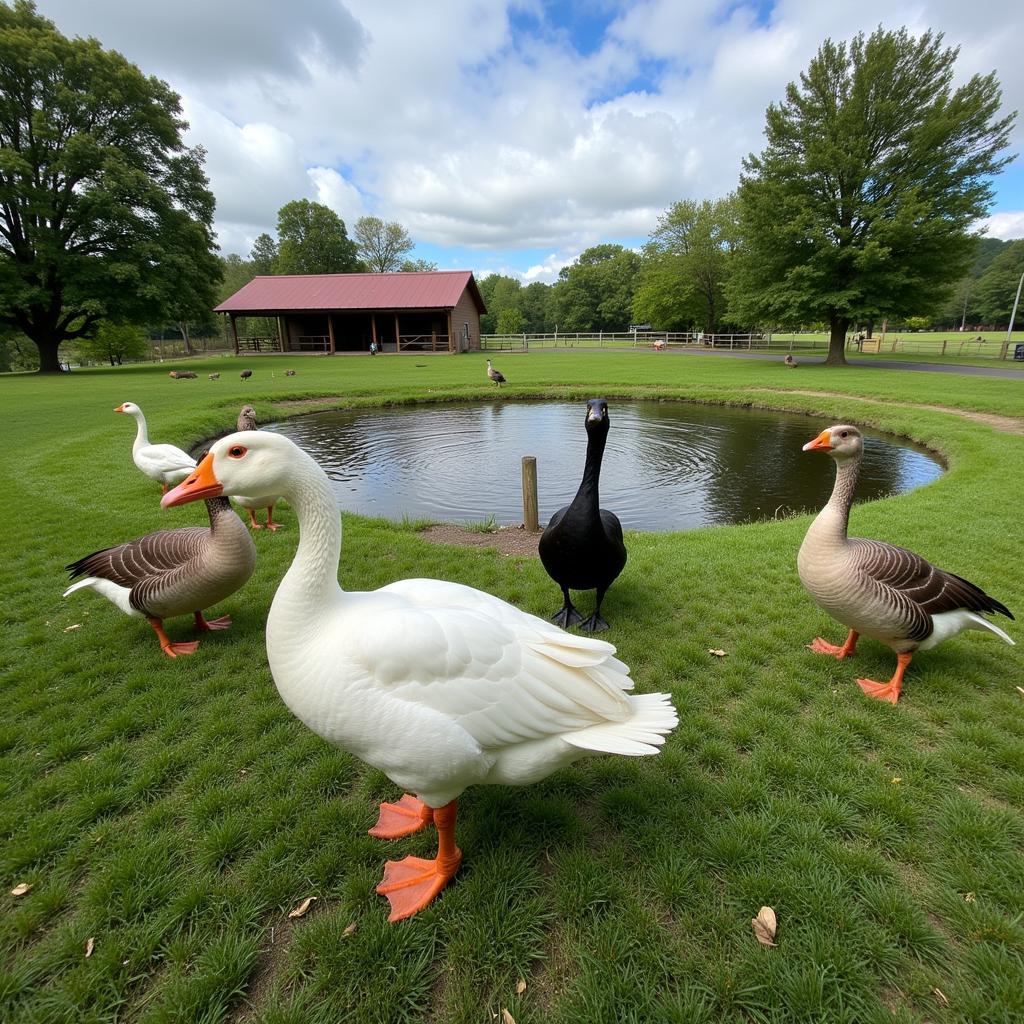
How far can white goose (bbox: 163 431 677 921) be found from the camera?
7.06 feet

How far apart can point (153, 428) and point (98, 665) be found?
11.6 metres

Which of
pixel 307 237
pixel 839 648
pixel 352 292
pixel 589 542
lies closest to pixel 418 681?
pixel 589 542

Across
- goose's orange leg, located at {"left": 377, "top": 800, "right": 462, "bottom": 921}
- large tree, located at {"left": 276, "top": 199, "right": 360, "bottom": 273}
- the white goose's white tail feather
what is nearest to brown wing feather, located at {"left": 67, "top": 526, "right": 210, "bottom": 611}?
goose's orange leg, located at {"left": 377, "top": 800, "right": 462, "bottom": 921}

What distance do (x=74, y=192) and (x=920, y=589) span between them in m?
45.7

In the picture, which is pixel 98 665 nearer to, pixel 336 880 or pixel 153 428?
pixel 336 880

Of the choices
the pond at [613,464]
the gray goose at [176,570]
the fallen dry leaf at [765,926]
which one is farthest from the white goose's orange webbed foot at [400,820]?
the pond at [613,464]

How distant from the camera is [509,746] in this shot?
90.4 inches

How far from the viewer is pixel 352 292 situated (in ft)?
141

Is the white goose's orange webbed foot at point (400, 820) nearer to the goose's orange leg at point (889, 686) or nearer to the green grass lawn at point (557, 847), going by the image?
the green grass lawn at point (557, 847)

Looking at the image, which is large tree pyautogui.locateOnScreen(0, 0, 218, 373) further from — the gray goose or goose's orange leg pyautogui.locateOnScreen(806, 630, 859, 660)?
goose's orange leg pyautogui.locateOnScreen(806, 630, 859, 660)

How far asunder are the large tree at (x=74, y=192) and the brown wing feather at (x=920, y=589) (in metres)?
39.8

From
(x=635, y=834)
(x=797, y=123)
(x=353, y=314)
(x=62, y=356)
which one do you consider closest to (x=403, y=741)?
(x=635, y=834)

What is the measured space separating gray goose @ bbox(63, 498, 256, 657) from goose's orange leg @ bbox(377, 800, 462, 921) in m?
2.67

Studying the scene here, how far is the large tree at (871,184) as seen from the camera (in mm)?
25203
